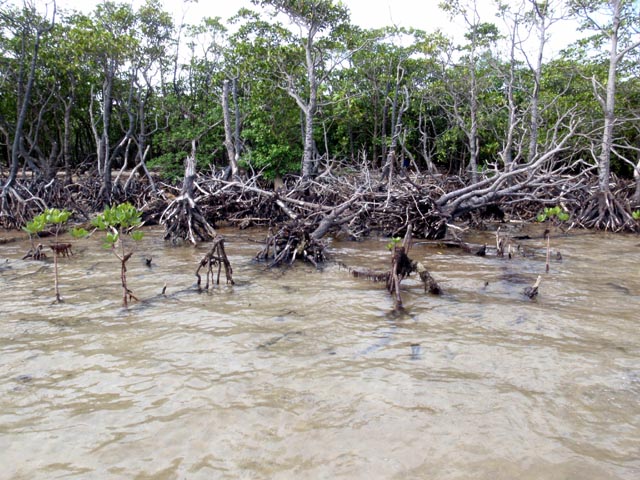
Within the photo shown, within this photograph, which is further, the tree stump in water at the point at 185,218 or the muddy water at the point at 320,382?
the tree stump in water at the point at 185,218

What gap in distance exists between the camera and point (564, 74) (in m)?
14.2

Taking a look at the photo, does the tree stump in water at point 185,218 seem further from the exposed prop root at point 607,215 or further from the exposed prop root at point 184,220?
the exposed prop root at point 607,215

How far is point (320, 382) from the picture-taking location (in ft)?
10.1

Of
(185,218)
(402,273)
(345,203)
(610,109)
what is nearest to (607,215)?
(610,109)

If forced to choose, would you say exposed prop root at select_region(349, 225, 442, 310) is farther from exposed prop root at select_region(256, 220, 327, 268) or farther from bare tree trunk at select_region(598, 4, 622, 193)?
bare tree trunk at select_region(598, 4, 622, 193)

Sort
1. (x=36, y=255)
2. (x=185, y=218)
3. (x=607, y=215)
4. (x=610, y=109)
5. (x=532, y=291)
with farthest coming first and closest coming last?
(x=610, y=109) → (x=607, y=215) → (x=185, y=218) → (x=36, y=255) → (x=532, y=291)

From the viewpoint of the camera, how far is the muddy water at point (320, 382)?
7.50 feet

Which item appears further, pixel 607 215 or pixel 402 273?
pixel 607 215

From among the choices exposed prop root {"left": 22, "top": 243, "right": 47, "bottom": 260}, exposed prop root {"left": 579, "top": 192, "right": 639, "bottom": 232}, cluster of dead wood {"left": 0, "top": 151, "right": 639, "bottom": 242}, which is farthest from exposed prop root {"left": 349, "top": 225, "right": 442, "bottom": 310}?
exposed prop root {"left": 579, "top": 192, "right": 639, "bottom": 232}

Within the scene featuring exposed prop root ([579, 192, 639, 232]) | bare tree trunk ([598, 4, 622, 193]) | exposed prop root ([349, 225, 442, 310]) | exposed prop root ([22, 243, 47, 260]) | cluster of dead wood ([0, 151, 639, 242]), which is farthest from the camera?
bare tree trunk ([598, 4, 622, 193])

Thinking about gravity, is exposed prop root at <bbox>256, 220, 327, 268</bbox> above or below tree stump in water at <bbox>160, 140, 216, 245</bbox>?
below

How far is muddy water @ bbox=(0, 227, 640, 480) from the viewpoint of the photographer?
7.50 feet

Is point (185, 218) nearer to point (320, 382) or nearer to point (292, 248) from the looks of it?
point (292, 248)

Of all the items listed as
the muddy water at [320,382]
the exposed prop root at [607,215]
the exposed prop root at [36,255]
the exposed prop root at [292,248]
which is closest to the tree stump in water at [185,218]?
the exposed prop root at [292,248]
